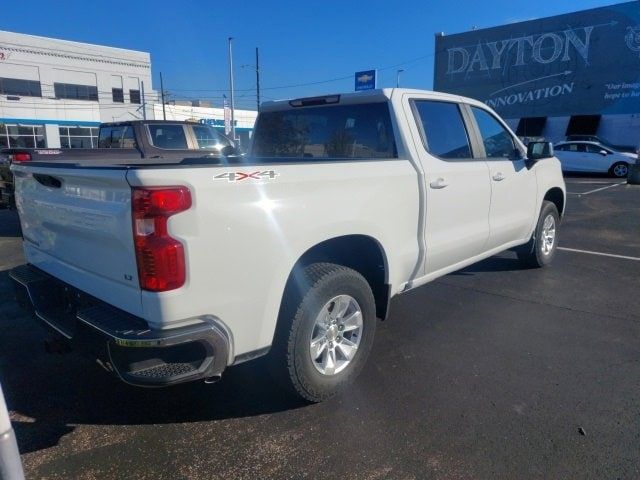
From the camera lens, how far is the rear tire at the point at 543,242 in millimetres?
5723

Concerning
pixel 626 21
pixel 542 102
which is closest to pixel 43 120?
pixel 542 102

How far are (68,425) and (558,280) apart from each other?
5.07 meters

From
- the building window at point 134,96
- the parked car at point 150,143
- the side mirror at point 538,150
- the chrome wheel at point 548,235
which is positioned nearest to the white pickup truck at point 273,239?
the side mirror at point 538,150

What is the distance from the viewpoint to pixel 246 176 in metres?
2.46

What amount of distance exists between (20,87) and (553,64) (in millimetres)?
41311

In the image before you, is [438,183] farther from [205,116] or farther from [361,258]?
[205,116]

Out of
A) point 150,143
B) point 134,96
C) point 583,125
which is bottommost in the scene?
point 150,143

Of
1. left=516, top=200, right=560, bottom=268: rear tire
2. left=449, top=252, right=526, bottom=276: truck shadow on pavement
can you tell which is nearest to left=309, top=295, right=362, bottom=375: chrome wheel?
left=449, top=252, right=526, bottom=276: truck shadow on pavement

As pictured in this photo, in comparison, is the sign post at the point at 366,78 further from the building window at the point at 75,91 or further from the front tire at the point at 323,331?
the front tire at the point at 323,331

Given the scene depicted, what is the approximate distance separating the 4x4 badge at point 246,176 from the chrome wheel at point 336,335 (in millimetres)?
874

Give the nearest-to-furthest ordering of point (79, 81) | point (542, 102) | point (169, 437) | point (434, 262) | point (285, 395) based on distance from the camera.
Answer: point (169, 437) → point (285, 395) → point (434, 262) → point (542, 102) → point (79, 81)

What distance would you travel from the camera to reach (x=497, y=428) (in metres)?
2.82

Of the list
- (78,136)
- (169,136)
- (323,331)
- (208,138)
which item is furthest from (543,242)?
(78,136)

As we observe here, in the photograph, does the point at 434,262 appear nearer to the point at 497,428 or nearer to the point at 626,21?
the point at 497,428
